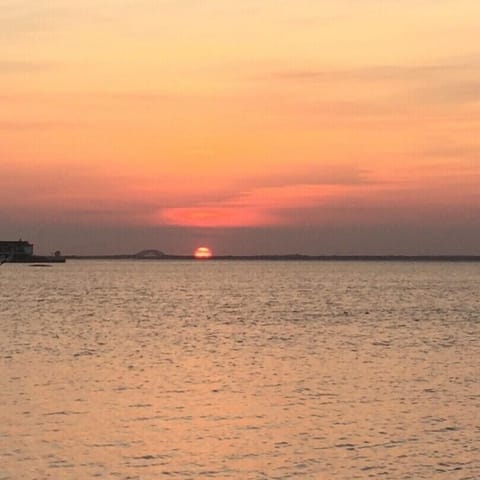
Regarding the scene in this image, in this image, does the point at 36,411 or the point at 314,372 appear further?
the point at 314,372

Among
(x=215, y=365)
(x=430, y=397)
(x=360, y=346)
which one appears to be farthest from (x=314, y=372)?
(x=360, y=346)

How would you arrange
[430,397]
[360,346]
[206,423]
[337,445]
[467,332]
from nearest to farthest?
[337,445] < [206,423] < [430,397] < [360,346] < [467,332]

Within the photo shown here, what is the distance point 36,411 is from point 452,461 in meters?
14.7

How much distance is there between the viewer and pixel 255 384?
45562 millimetres

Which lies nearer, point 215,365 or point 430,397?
point 430,397

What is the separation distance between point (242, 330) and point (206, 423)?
44.9m

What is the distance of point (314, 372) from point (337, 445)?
18.7m

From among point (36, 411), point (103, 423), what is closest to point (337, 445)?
point (103, 423)

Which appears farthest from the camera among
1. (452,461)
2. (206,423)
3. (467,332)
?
(467,332)

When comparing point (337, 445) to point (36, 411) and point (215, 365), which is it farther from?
point (215, 365)

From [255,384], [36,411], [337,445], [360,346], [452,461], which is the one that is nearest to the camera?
[452,461]

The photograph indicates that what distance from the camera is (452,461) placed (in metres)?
29.7

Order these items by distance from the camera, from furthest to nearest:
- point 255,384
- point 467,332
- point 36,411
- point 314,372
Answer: point 467,332 → point 314,372 → point 255,384 → point 36,411

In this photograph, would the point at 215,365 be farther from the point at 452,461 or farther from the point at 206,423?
the point at 452,461
